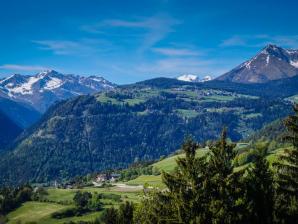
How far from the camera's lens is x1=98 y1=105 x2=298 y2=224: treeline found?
46531 millimetres

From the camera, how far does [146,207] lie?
55531 millimetres

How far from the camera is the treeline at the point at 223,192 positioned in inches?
1832

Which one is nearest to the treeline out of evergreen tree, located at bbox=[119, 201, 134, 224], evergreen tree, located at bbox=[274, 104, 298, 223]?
evergreen tree, located at bbox=[274, 104, 298, 223]

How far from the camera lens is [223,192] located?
4778 centimetres

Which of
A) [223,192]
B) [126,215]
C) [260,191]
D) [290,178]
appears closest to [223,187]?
[223,192]

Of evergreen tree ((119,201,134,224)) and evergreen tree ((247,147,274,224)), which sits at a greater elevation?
evergreen tree ((247,147,274,224))

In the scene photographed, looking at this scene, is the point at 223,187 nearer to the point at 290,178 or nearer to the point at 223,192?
the point at 223,192

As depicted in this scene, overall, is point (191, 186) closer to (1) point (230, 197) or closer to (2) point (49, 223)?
(1) point (230, 197)

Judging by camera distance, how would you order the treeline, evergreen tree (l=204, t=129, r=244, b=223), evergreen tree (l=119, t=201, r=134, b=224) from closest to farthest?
evergreen tree (l=204, t=129, r=244, b=223)
the treeline
evergreen tree (l=119, t=201, r=134, b=224)

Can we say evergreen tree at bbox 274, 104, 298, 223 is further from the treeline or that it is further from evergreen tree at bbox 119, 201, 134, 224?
evergreen tree at bbox 119, 201, 134, 224

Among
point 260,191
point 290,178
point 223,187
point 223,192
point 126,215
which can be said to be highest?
point 223,187

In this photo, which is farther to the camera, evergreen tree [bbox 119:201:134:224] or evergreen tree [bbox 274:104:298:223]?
evergreen tree [bbox 119:201:134:224]

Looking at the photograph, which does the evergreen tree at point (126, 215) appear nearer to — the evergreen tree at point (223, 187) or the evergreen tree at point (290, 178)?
the evergreen tree at point (290, 178)

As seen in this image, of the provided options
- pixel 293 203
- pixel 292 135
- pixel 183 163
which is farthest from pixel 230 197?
pixel 292 135
